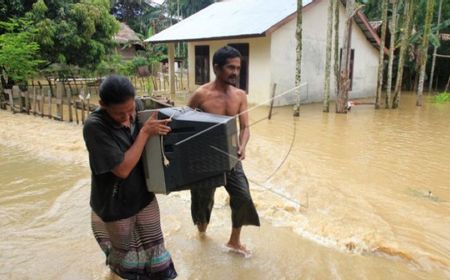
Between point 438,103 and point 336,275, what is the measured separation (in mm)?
14651

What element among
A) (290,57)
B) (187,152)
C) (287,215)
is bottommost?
(287,215)

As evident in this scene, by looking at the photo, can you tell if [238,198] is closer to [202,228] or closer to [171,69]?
[202,228]

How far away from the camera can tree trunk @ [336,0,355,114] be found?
37.6 feet

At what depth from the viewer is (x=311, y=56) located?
14.6 metres

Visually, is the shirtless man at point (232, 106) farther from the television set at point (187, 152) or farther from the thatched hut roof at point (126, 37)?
the thatched hut roof at point (126, 37)

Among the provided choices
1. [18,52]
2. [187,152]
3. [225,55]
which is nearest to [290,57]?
[18,52]

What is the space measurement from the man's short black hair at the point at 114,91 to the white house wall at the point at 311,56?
11.5 meters

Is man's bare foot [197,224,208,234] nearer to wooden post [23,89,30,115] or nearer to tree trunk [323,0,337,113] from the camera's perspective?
tree trunk [323,0,337,113]

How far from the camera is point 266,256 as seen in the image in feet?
11.4

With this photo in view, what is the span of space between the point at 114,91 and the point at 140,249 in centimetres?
96

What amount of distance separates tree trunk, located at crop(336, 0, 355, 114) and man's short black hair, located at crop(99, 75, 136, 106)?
1065 cm

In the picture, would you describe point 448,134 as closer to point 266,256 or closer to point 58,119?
point 266,256

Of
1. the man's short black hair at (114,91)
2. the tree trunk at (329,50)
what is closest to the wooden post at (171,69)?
the tree trunk at (329,50)

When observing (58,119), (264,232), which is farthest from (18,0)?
(264,232)
